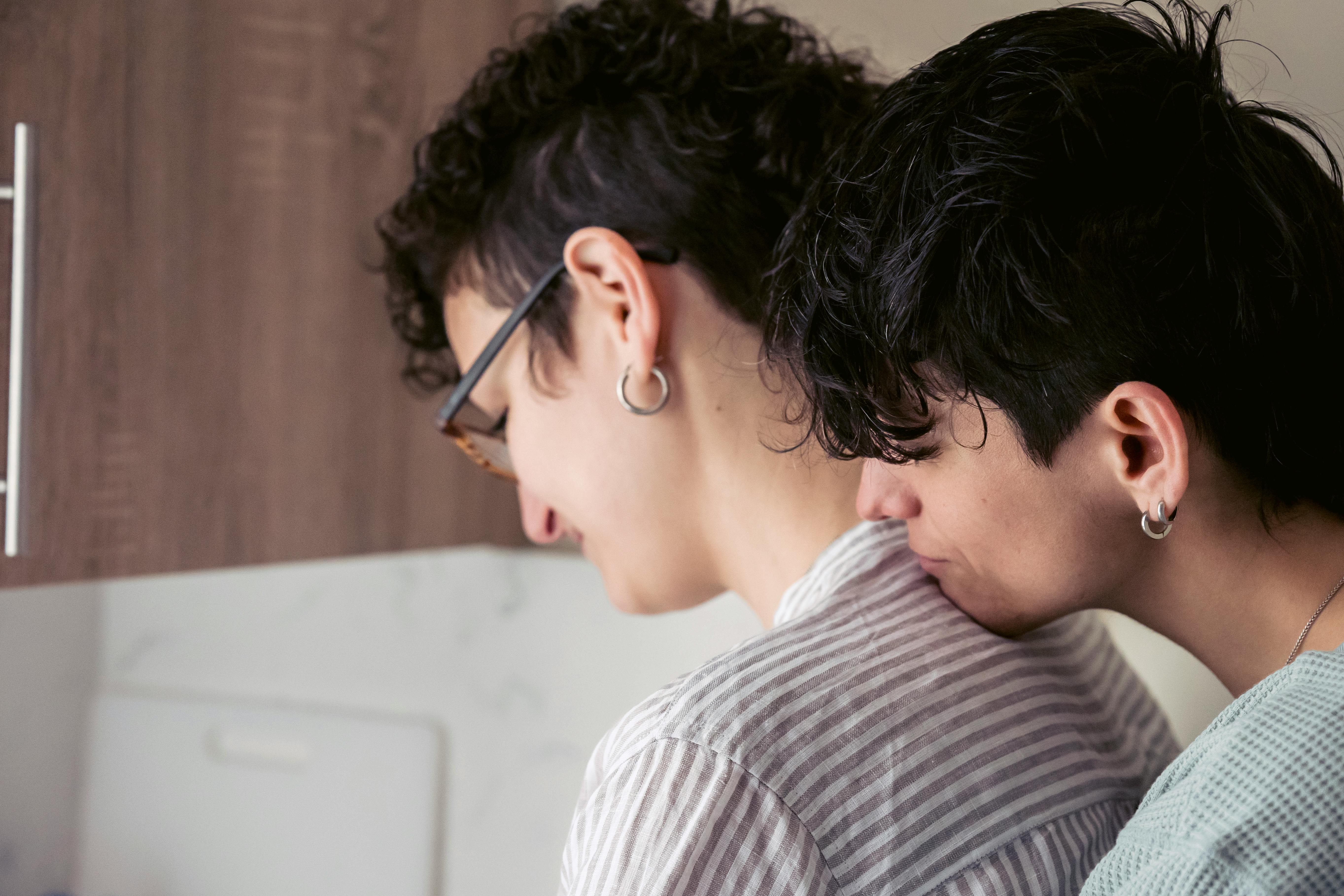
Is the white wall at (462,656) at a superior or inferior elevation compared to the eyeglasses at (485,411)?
inferior

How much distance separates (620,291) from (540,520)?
23cm

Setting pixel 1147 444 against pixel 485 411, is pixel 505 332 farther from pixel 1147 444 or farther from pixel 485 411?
pixel 1147 444

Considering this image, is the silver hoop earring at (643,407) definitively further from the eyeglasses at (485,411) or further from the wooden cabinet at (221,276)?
the wooden cabinet at (221,276)

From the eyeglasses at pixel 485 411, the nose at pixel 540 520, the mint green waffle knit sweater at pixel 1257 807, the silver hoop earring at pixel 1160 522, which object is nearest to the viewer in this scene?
the mint green waffle knit sweater at pixel 1257 807

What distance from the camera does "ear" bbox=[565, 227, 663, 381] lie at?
0.64m

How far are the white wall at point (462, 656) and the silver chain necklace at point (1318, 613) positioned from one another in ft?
2.31

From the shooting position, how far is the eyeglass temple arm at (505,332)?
2.18 ft

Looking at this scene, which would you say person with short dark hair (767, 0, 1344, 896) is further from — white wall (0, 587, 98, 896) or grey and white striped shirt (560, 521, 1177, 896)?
white wall (0, 587, 98, 896)

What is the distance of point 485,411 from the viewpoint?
79 cm

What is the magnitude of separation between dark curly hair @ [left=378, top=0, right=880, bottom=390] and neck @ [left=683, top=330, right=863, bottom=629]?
46mm

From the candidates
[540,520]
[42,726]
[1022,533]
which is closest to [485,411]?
[540,520]

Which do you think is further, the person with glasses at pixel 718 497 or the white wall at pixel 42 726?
the white wall at pixel 42 726

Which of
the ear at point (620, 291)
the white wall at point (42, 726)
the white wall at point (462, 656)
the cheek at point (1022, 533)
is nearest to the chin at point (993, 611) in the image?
the cheek at point (1022, 533)

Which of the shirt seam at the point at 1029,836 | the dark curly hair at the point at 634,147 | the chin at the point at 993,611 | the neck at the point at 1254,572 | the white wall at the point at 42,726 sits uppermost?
the dark curly hair at the point at 634,147
